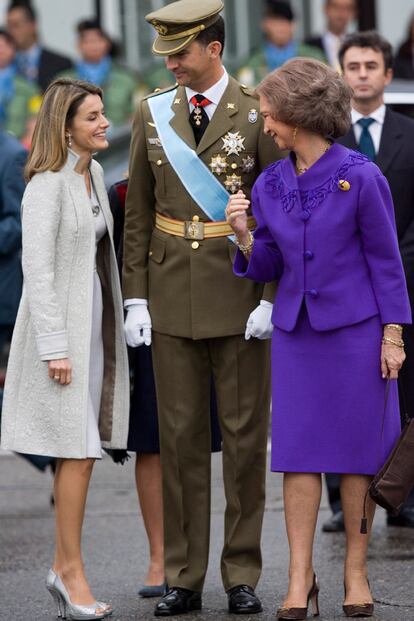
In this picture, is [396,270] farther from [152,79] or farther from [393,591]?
[152,79]

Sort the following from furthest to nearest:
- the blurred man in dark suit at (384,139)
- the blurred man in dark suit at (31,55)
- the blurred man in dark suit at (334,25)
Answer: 1. the blurred man in dark suit at (31,55)
2. the blurred man in dark suit at (334,25)
3. the blurred man in dark suit at (384,139)

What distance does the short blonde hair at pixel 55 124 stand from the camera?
6516mm

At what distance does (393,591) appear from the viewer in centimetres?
679

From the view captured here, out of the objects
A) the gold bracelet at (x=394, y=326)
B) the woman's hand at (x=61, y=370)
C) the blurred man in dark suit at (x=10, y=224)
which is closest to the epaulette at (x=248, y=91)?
the gold bracelet at (x=394, y=326)

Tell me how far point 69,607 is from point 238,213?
1485mm

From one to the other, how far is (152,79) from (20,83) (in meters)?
1.25

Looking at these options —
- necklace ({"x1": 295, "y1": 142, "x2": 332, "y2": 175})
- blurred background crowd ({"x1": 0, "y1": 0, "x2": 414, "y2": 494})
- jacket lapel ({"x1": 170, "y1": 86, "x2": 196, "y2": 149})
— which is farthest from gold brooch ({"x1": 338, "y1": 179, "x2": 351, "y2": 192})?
blurred background crowd ({"x1": 0, "y1": 0, "x2": 414, "y2": 494})

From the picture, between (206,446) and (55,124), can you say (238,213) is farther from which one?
(206,446)

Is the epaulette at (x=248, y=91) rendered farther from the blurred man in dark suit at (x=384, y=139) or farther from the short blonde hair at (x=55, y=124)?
the blurred man in dark suit at (x=384, y=139)

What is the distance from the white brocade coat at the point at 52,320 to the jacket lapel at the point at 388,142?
63.6 inches

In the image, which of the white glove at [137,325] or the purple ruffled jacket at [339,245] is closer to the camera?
the purple ruffled jacket at [339,245]

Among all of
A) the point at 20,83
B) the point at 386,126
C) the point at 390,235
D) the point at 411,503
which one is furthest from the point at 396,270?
the point at 20,83

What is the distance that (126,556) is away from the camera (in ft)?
25.4

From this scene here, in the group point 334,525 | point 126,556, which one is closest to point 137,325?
point 126,556
